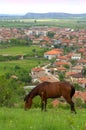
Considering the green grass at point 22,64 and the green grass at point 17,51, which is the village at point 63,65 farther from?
the green grass at point 17,51

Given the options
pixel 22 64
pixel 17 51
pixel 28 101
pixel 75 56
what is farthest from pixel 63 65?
pixel 28 101

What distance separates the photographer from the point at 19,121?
8297 millimetres

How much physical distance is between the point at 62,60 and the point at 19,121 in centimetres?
7428

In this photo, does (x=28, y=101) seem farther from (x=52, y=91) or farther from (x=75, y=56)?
(x=75, y=56)

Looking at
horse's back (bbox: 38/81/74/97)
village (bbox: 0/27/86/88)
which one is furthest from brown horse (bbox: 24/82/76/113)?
village (bbox: 0/27/86/88)

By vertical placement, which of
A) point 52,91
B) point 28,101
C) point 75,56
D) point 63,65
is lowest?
point 75,56

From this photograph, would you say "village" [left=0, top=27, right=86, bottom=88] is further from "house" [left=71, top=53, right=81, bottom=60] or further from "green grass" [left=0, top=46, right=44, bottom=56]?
"green grass" [left=0, top=46, right=44, bottom=56]

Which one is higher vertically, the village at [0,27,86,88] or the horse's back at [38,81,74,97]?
the horse's back at [38,81,74,97]

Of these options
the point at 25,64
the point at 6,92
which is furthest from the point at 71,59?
the point at 6,92

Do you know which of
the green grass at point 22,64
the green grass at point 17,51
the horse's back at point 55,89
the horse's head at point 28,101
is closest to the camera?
the horse's back at point 55,89

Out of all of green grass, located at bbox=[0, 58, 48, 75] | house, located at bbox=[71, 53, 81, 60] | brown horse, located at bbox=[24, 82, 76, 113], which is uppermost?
brown horse, located at bbox=[24, 82, 76, 113]

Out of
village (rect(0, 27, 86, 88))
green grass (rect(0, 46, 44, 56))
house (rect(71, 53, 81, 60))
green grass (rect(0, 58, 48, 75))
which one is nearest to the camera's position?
village (rect(0, 27, 86, 88))

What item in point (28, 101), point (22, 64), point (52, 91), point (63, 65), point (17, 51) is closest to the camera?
point (52, 91)

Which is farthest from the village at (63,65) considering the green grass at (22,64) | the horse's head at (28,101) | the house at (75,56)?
the horse's head at (28,101)
